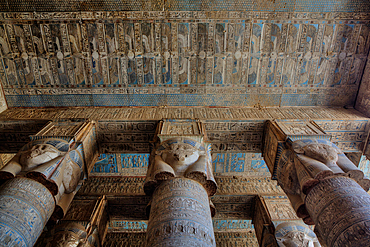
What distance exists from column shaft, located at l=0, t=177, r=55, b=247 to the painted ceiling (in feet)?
9.29

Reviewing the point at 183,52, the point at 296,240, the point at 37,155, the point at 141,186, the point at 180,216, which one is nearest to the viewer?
the point at 180,216

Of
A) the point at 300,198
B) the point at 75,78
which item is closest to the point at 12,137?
the point at 75,78

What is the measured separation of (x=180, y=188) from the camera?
3.18m

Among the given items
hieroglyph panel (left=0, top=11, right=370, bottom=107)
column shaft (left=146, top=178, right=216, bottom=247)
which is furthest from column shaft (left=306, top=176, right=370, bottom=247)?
hieroglyph panel (left=0, top=11, right=370, bottom=107)

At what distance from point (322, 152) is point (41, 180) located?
15.0 feet

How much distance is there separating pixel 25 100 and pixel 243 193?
6.10 metres

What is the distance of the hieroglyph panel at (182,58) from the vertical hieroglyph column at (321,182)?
56.6 inches

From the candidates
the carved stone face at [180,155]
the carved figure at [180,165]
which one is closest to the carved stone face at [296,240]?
the carved figure at [180,165]

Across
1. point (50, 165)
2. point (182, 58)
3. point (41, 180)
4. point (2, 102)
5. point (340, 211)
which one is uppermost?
point (182, 58)

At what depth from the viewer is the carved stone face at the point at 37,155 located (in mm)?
3436

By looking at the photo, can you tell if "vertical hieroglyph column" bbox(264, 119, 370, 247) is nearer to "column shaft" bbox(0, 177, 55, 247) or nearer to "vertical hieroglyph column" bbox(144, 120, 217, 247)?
"vertical hieroglyph column" bbox(144, 120, 217, 247)

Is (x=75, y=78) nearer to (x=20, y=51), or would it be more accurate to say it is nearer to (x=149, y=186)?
(x=20, y=51)

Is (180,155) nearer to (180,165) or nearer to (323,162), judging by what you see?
(180,165)

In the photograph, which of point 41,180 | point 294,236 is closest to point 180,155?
point 41,180
